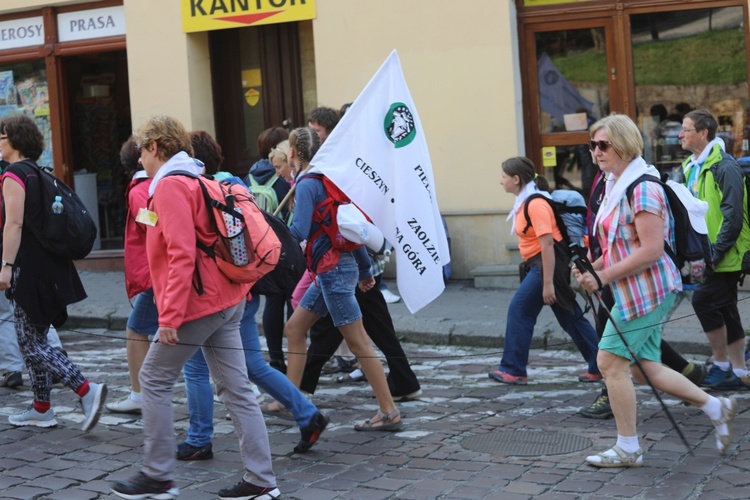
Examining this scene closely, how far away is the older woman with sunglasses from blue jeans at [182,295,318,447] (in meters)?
1.57

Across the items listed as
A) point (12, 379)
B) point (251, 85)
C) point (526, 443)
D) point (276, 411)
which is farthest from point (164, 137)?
point (251, 85)

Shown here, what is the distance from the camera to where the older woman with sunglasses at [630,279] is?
5.75 meters

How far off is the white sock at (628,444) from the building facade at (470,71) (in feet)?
22.0

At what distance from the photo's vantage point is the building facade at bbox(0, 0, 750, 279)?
12.2m

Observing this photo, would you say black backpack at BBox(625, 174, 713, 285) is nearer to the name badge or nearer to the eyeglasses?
the eyeglasses

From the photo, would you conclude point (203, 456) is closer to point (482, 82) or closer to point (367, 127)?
point (367, 127)

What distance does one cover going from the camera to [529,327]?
8.16m

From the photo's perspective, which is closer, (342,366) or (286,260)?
(286,260)

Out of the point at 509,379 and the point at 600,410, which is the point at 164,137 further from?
the point at 509,379

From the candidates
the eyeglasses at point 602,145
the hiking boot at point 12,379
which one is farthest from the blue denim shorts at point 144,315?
the eyeglasses at point 602,145

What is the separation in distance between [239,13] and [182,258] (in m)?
8.84

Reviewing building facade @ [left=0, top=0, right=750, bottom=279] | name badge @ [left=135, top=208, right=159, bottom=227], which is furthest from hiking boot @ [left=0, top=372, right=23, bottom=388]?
building facade @ [left=0, top=0, right=750, bottom=279]

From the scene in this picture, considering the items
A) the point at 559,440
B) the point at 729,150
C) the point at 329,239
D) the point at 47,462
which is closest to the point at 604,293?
the point at 559,440

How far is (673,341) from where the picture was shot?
913 cm
